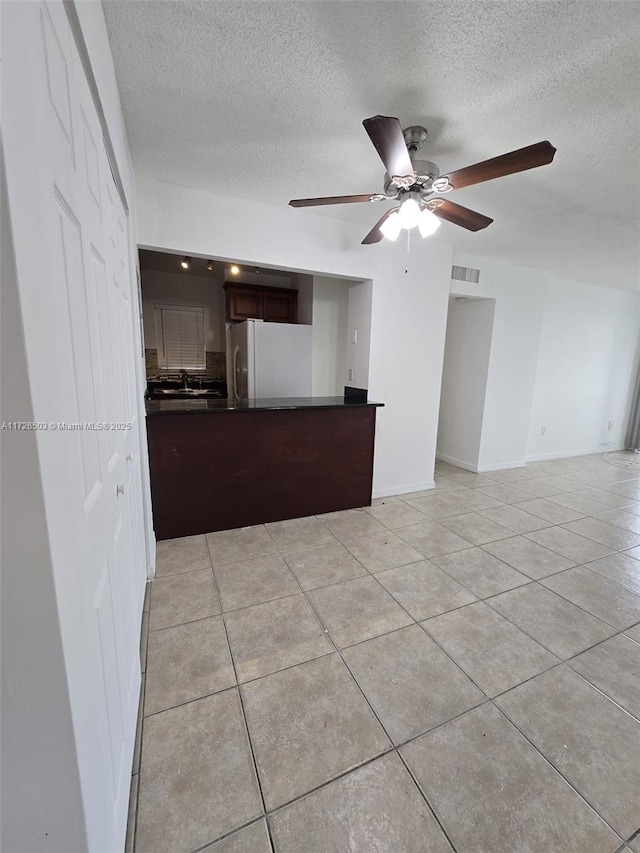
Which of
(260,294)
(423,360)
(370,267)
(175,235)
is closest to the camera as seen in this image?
(175,235)

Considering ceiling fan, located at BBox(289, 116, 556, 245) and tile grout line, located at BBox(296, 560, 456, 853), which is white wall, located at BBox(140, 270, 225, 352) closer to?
ceiling fan, located at BBox(289, 116, 556, 245)

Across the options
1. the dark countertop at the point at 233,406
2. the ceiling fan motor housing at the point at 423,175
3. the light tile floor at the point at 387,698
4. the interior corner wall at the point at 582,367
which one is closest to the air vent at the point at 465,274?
the interior corner wall at the point at 582,367

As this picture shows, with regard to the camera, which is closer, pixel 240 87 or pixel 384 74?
pixel 384 74

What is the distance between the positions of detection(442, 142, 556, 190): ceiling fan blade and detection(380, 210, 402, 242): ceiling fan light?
0.34m

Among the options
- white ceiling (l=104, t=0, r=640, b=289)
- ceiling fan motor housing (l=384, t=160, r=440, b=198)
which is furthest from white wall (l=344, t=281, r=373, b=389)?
ceiling fan motor housing (l=384, t=160, r=440, b=198)

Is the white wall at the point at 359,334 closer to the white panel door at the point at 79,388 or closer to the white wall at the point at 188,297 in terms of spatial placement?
the white panel door at the point at 79,388

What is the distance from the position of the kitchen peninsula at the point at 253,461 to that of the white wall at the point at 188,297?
2930 mm

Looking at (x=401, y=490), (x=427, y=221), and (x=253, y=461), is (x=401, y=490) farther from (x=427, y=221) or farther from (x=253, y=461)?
(x=427, y=221)

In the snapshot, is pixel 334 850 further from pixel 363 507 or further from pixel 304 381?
pixel 304 381

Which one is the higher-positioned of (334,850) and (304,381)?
(304,381)

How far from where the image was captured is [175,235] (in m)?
2.51

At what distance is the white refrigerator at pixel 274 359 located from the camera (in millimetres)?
3820

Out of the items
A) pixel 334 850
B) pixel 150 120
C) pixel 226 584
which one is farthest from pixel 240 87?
pixel 334 850

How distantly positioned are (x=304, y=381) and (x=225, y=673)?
2.99 meters
